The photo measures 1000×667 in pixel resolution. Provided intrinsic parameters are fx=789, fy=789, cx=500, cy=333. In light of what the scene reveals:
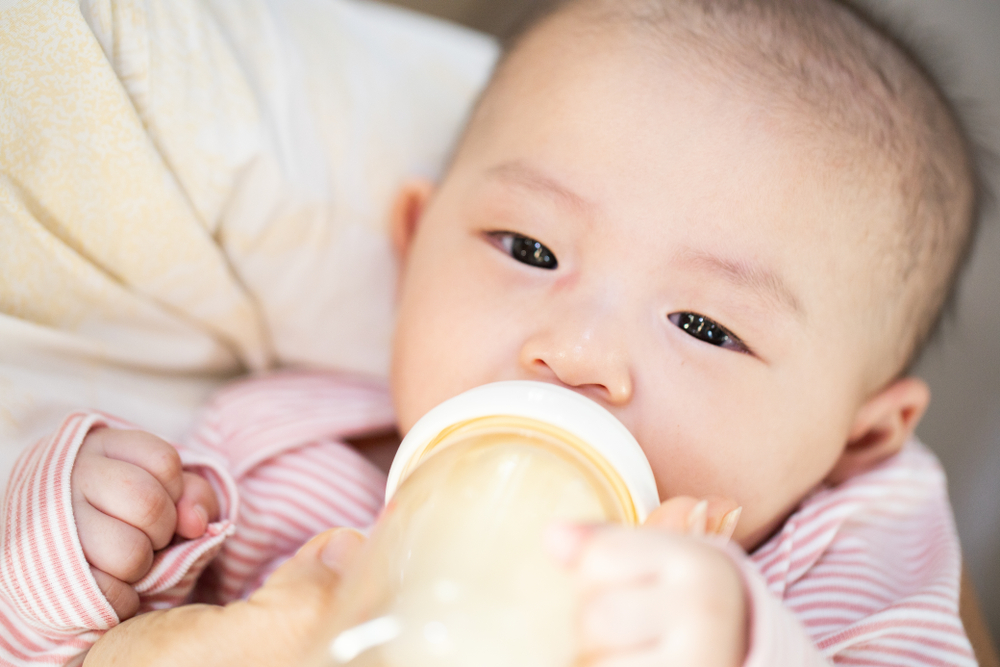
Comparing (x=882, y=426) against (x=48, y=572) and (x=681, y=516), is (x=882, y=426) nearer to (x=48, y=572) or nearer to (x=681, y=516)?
(x=681, y=516)

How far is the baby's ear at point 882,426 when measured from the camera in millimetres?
1078

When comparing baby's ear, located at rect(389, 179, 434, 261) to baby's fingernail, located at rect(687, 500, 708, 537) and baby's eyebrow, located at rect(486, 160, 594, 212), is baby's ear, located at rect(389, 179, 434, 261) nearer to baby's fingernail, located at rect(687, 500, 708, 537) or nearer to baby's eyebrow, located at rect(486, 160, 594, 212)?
baby's eyebrow, located at rect(486, 160, 594, 212)

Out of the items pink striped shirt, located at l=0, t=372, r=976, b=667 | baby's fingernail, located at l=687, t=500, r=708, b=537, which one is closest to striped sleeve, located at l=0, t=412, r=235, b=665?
pink striped shirt, located at l=0, t=372, r=976, b=667

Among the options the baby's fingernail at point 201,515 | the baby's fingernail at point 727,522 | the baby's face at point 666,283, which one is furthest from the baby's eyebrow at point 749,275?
the baby's fingernail at point 201,515

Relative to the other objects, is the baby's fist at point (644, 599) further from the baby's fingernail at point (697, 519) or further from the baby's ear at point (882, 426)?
the baby's ear at point (882, 426)

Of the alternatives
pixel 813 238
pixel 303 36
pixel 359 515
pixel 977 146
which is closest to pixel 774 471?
pixel 813 238

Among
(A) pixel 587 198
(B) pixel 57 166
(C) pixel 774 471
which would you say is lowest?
(C) pixel 774 471

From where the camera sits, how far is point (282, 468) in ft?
3.64

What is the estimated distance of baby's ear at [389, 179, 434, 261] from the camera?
1.22 metres

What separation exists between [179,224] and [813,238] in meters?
0.78

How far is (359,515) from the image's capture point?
42.2 inches

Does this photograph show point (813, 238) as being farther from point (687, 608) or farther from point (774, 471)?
point (687, 608)

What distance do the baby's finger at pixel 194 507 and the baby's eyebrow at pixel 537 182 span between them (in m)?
0.52

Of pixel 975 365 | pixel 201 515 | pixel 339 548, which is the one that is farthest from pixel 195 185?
pixel 975 365
